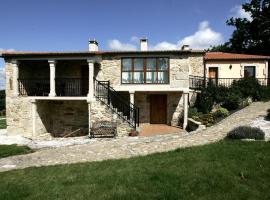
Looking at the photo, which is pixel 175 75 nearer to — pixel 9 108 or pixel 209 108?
pixel 209 108

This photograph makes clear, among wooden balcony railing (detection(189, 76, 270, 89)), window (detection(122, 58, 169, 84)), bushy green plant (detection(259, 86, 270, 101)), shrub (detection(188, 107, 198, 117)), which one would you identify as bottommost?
shrub (detection(188, 107, 198, 117))

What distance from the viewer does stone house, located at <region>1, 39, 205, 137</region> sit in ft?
57.8

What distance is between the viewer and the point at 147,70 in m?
18.7

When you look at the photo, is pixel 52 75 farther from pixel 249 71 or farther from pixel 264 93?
pixel 249 71

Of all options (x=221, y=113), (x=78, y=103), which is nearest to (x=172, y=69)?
(x=221, y=113)

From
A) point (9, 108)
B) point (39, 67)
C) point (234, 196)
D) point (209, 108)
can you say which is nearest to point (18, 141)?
point (9, 108)

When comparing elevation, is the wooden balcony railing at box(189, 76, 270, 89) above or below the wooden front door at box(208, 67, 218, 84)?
below

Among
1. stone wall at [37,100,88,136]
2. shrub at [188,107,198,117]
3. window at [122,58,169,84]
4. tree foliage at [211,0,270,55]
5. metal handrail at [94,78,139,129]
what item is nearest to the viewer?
metal handrail at [94,78,139,129]

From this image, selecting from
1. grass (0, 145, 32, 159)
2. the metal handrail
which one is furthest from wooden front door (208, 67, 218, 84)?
grass (0, 145, 32, 159)

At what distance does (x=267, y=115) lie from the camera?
14062 millimetres

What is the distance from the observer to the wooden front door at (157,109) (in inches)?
782

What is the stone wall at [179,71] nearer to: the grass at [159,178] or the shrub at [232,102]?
the shrub at [232,102]

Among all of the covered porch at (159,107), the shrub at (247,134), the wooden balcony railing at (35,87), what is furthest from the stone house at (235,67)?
the wooden balcony railing at (35,87)

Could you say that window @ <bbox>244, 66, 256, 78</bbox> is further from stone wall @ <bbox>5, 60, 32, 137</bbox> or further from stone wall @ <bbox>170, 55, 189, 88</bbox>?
stone wall @ <bbox>5, 60, 32, 137</bbox>
